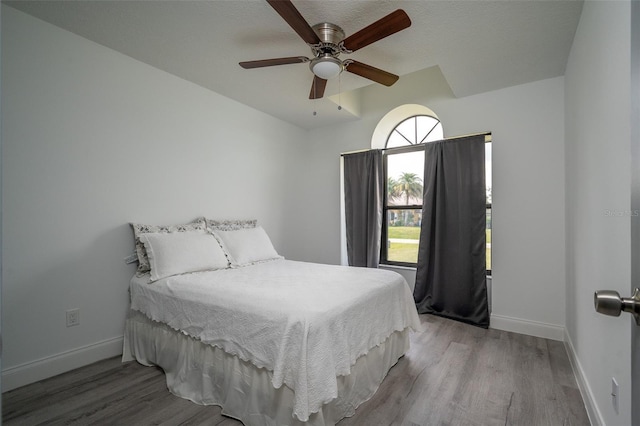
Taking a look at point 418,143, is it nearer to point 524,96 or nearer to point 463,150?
point 463,150

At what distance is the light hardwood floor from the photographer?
6.12ft

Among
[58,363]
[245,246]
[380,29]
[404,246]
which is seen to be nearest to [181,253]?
[245,246]

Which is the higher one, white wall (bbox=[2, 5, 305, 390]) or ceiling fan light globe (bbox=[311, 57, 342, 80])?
ceiling fan light globe (bbox=[311, 57, 342, 80])

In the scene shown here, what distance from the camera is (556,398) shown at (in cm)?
205

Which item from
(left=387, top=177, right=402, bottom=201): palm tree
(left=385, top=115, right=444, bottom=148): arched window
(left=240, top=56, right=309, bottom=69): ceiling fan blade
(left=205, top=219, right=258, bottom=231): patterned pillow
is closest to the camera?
(left=240, top=56, right=309, bottom=69): ceiling fan blade

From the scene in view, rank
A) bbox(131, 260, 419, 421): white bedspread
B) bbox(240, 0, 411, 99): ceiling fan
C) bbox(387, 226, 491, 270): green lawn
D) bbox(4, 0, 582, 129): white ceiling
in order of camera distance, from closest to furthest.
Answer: bbox(131, 260, 419, 421): white bedspread, bbox(240, 0, 411, 99): ceiling fan, bbox(4, 0, 582, 129): white ceiling, bbox(387, 226, 491, 270): green lawn

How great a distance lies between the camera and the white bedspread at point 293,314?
1625 millimetres

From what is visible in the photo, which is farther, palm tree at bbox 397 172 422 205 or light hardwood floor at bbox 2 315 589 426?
palm tree at bbox 397 172 422 205

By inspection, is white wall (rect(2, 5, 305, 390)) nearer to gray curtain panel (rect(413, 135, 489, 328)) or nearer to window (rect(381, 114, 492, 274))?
window (rect(381, 114, 492, 274))

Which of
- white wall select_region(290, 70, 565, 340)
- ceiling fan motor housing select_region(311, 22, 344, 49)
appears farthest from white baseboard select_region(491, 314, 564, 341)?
ceiling fan motor housing select_region(311, 22, 344, 49)

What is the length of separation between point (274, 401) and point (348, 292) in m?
0.75

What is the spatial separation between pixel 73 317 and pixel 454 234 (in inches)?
138

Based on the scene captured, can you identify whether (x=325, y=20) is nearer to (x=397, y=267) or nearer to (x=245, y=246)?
(x=245, y=246)

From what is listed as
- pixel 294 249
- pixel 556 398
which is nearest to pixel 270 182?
pixel 294 249
